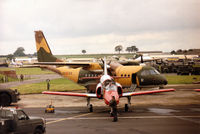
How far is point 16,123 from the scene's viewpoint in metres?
12.7

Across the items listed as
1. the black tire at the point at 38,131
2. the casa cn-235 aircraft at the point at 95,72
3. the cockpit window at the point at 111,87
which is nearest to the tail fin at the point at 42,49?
the casa cn-235 aircraft at the point at 95,72

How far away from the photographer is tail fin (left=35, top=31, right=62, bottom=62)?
41.5m

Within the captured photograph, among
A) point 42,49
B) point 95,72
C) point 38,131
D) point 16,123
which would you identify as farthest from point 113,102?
point 42,49

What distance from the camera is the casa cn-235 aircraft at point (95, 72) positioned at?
31.5m

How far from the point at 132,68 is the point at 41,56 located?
49.6ft

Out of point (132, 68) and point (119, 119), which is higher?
point (132, 68)

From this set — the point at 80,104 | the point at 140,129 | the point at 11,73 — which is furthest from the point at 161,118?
the point at 11,73

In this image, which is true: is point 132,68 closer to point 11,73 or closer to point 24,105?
point 24,105

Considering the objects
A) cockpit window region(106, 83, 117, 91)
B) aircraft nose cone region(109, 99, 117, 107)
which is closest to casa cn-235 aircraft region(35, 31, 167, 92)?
cockpit window region(106, 83, 117, 91)

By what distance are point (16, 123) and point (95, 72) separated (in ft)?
76.0

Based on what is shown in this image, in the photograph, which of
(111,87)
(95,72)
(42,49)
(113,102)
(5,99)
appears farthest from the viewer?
(42,49)

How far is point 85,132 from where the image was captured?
15.8m

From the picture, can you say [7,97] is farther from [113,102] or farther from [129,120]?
[129,120]

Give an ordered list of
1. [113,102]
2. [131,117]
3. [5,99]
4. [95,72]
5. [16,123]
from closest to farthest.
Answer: [16,123] < [113,102] < [131,117] < [5,99] < [95,72]
